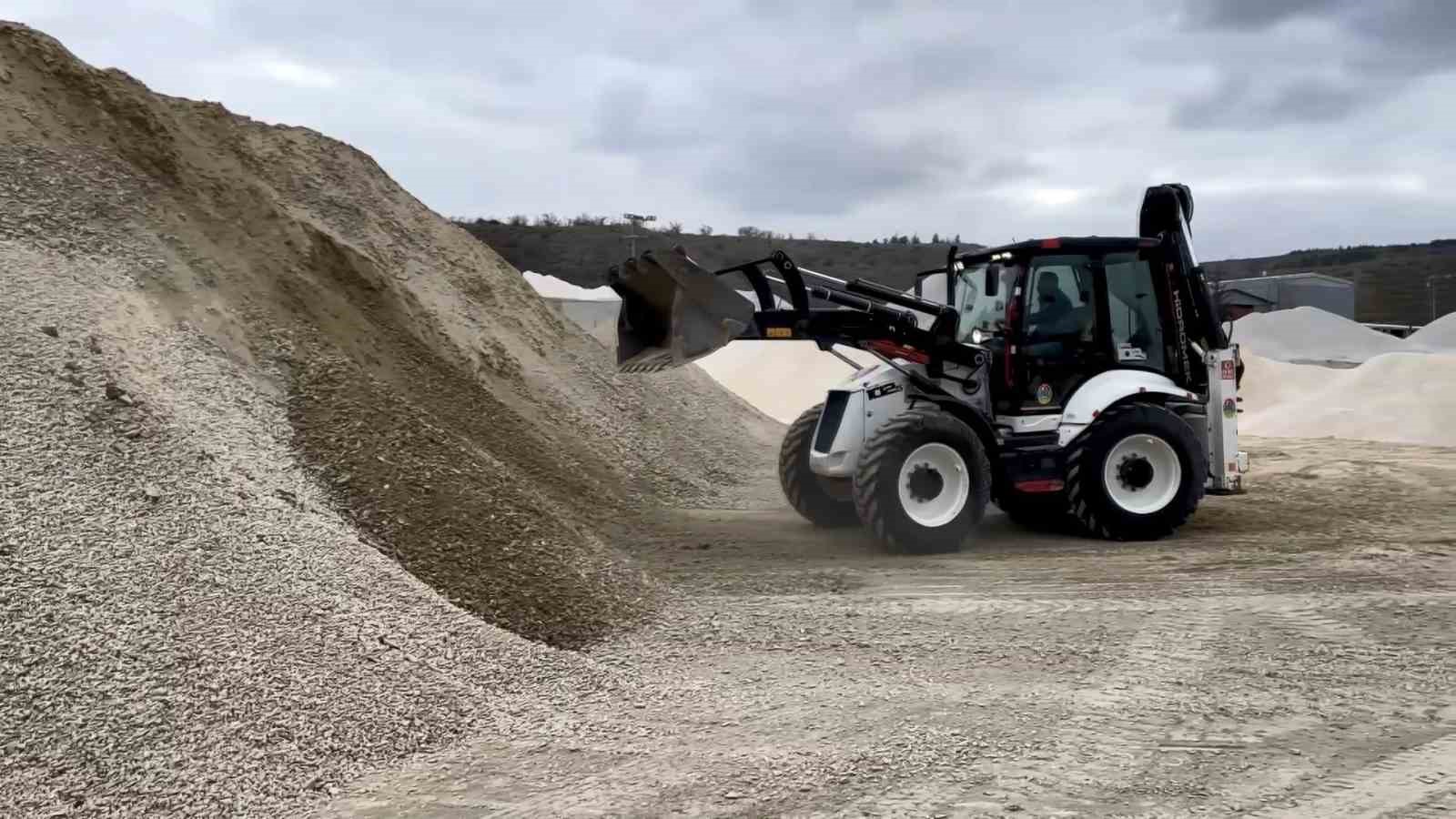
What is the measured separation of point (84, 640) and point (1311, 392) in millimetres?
21138

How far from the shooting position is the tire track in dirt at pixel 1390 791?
4.26m

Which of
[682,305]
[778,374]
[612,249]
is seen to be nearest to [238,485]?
[682,305]

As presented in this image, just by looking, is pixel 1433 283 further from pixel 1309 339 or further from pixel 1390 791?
pixel 1390 791

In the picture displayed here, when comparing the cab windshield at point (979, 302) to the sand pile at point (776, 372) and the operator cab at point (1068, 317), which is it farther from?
the sand pile at point (776, 372)

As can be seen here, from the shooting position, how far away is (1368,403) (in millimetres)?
19062

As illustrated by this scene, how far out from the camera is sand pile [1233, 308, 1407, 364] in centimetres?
3288

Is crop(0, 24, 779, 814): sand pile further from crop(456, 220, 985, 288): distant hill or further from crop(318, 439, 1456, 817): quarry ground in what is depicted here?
crop(456, 220, 985, 288): distant hill

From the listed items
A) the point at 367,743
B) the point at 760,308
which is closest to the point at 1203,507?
the point at 760,308

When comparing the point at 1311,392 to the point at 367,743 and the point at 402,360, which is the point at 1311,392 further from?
the point at 367,743

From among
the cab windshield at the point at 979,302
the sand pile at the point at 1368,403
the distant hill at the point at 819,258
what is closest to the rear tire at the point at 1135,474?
the cab windshield at the point at 979,302

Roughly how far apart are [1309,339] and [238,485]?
109 feet

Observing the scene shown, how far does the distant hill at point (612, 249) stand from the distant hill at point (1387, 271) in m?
15.4

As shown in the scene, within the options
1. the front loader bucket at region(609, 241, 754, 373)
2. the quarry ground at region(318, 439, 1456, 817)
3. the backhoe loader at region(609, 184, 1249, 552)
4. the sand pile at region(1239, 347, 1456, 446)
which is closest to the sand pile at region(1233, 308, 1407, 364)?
the sand pile at region(1239, 347, 1456, 446)

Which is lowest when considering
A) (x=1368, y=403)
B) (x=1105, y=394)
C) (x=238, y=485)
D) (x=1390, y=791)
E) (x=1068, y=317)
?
(x=1390, y=791)
